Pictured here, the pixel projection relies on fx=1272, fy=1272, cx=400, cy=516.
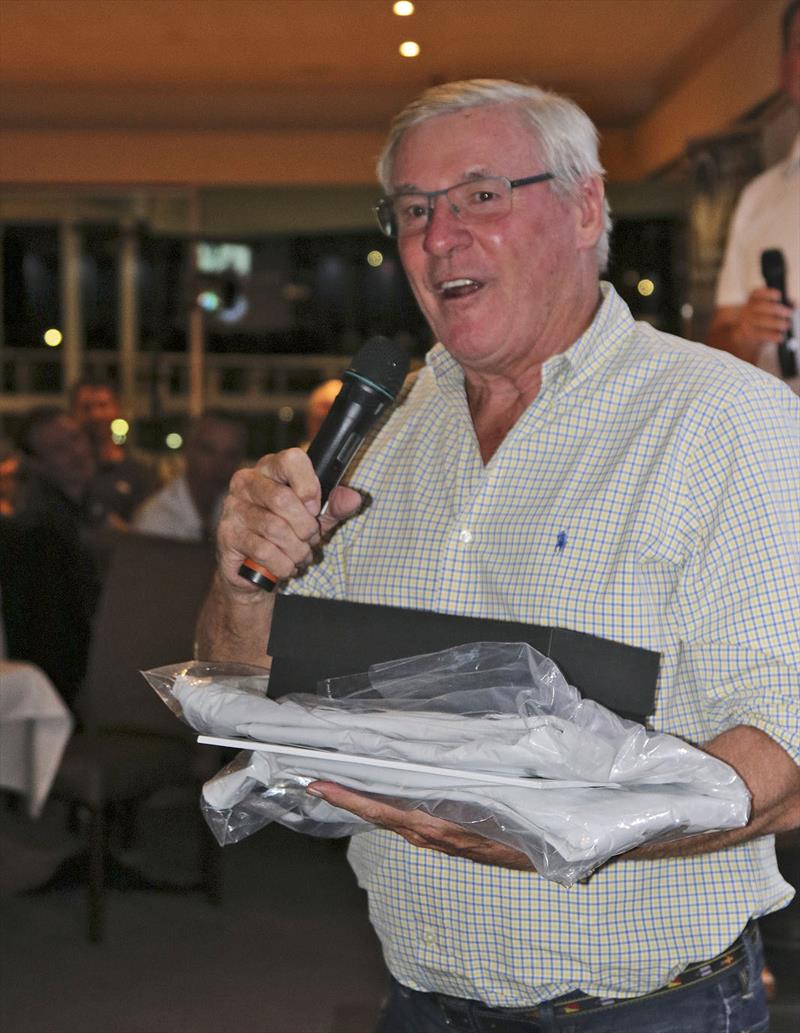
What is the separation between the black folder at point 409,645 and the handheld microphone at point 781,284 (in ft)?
3.04

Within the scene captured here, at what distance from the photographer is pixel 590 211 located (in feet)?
4.47

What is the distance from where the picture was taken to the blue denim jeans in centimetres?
117

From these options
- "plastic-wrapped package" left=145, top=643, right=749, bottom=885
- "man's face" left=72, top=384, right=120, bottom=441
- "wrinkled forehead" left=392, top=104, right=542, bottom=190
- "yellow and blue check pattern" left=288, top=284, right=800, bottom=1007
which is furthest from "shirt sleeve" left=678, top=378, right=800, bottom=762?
"man's face" left=72, top=384, right=120, bottom=441

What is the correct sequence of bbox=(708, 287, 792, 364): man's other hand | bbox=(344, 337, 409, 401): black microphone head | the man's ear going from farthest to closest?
1. bbox=(708, 287, 792, 364): man's other hand
2. the man's ear
3. bbox=(344, 337, 409, 401): black microphone head

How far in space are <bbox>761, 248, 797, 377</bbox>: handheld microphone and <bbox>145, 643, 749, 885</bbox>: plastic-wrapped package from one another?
1.03 m

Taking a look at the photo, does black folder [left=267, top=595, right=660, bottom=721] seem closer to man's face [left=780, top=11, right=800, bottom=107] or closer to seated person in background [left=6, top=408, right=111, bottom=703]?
man's face [left=780, top=11, right=800, bottom=107]

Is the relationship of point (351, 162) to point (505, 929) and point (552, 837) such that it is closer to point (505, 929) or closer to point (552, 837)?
point (505, 929)

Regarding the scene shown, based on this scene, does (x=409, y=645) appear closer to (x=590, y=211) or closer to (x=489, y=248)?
(x=489, y=248)

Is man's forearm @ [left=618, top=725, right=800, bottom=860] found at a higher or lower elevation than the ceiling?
lower

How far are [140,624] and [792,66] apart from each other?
2.40 meters

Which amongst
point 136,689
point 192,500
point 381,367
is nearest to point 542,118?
point 381,367

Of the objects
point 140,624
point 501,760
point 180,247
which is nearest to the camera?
point 501,760

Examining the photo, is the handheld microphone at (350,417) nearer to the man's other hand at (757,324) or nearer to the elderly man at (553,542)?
the elderly man at (553,542)

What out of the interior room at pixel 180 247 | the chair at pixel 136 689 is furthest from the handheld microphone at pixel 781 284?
the chair at pixel 136 689
